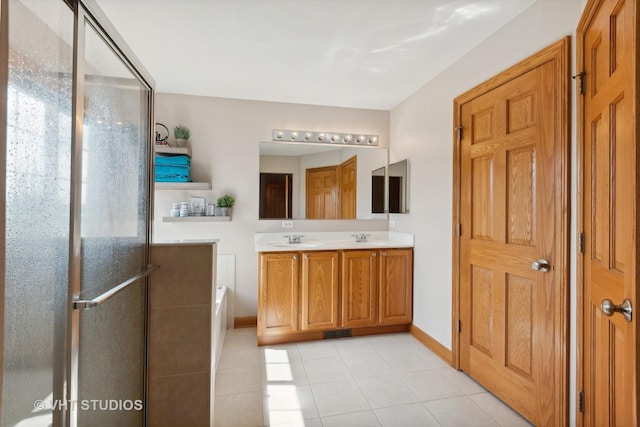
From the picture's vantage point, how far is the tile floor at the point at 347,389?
5.77 ft

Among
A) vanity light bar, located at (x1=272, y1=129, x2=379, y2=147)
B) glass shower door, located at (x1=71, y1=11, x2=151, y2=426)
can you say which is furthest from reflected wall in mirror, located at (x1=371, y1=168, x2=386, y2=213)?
glass shower door, located at (x1=71, y1=11, x2=151, y2=426)

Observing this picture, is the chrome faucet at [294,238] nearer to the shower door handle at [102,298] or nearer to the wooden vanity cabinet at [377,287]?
the wooden vanity cabinet at [377,287]

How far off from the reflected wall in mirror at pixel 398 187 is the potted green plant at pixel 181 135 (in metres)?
2.21

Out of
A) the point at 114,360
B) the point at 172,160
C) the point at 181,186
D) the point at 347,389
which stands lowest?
the point at 347,389

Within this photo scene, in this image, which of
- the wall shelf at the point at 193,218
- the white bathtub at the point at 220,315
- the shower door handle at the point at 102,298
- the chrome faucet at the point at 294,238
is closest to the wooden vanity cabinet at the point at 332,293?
the white bathtub at the point at 220,315

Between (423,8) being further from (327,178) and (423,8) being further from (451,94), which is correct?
(327,178)

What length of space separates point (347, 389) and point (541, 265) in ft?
4.69

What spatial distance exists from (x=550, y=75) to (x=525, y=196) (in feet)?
2.13

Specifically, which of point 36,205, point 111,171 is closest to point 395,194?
point 111,171

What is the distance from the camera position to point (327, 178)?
3414 mm

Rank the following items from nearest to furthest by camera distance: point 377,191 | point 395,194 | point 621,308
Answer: point 621,308 < point 395,194 < point 377,191

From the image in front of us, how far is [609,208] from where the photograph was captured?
Result: 1.14 meters

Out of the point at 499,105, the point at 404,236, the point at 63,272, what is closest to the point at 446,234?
the point at 404,236

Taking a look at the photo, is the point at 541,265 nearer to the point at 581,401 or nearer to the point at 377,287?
the point at 581,401
